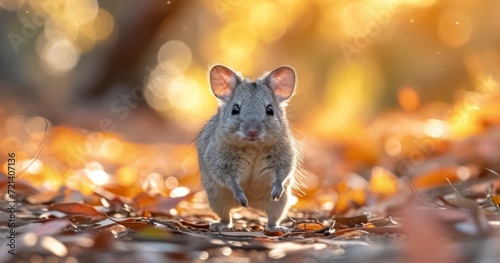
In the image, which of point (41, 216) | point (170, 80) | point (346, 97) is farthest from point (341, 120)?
point (41, 216)

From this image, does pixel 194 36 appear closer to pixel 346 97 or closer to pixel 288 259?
pixel 346 97

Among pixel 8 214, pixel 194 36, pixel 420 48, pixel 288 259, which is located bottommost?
pixel 288 259

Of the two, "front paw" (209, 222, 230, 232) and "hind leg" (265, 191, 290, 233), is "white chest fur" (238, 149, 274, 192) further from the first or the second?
"front paw" (209, 222, 230, 232)

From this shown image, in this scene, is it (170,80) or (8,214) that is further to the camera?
(170,80)

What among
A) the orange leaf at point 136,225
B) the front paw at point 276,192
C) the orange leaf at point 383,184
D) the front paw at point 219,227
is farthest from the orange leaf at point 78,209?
the orange leaf at point 383,184

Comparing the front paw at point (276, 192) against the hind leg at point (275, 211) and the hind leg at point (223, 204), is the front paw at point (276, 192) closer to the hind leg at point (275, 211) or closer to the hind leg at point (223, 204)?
the hind leg at point (275, 211)

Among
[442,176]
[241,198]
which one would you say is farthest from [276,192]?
[442,176]

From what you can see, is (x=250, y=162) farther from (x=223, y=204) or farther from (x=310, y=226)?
(x=310, y=226)
